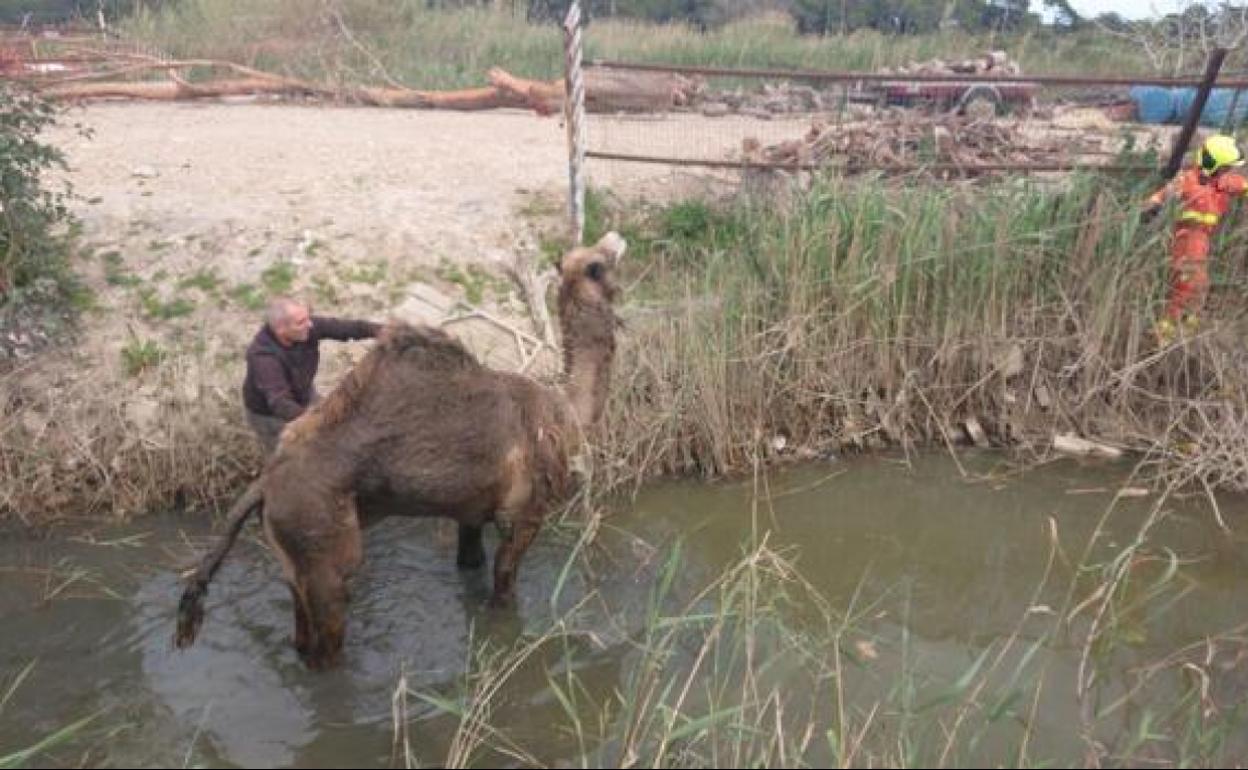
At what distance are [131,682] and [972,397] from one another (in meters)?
5.26

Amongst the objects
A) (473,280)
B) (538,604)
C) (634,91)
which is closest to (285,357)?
(538,604)

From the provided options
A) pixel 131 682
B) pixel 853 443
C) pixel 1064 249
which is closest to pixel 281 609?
pixel 131 682

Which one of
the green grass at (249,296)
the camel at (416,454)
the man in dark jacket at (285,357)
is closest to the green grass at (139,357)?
the green grass at (249,296)

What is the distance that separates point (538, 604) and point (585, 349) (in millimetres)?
1340

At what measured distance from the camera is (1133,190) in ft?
25.0

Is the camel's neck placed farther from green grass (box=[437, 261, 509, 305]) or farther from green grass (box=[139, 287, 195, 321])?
green grass (box=[139, 287, 195, 321])

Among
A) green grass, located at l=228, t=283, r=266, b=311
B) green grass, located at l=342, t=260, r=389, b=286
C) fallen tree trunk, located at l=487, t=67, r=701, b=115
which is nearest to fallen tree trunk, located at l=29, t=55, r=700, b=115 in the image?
fallen tree trunk, located at l=487, t=67, r=701, b=115

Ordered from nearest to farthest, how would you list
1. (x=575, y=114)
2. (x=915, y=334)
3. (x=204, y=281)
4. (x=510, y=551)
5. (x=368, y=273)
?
(x=510, y=551) → (x=915, y=334) → (x=204, y=281) → (x=368, y=273) → (x=575, y=114)

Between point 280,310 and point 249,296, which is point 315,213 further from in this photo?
point 280,310

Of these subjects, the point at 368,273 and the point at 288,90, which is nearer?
the point at 368,273

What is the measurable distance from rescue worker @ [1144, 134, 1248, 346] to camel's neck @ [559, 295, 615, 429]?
3767mm

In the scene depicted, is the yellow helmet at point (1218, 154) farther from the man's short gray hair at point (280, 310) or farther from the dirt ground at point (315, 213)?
the man's short gray hair at point (280, 310)

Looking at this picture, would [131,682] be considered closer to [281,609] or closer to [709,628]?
[281,609]

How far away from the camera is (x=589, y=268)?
5211 millimetres
